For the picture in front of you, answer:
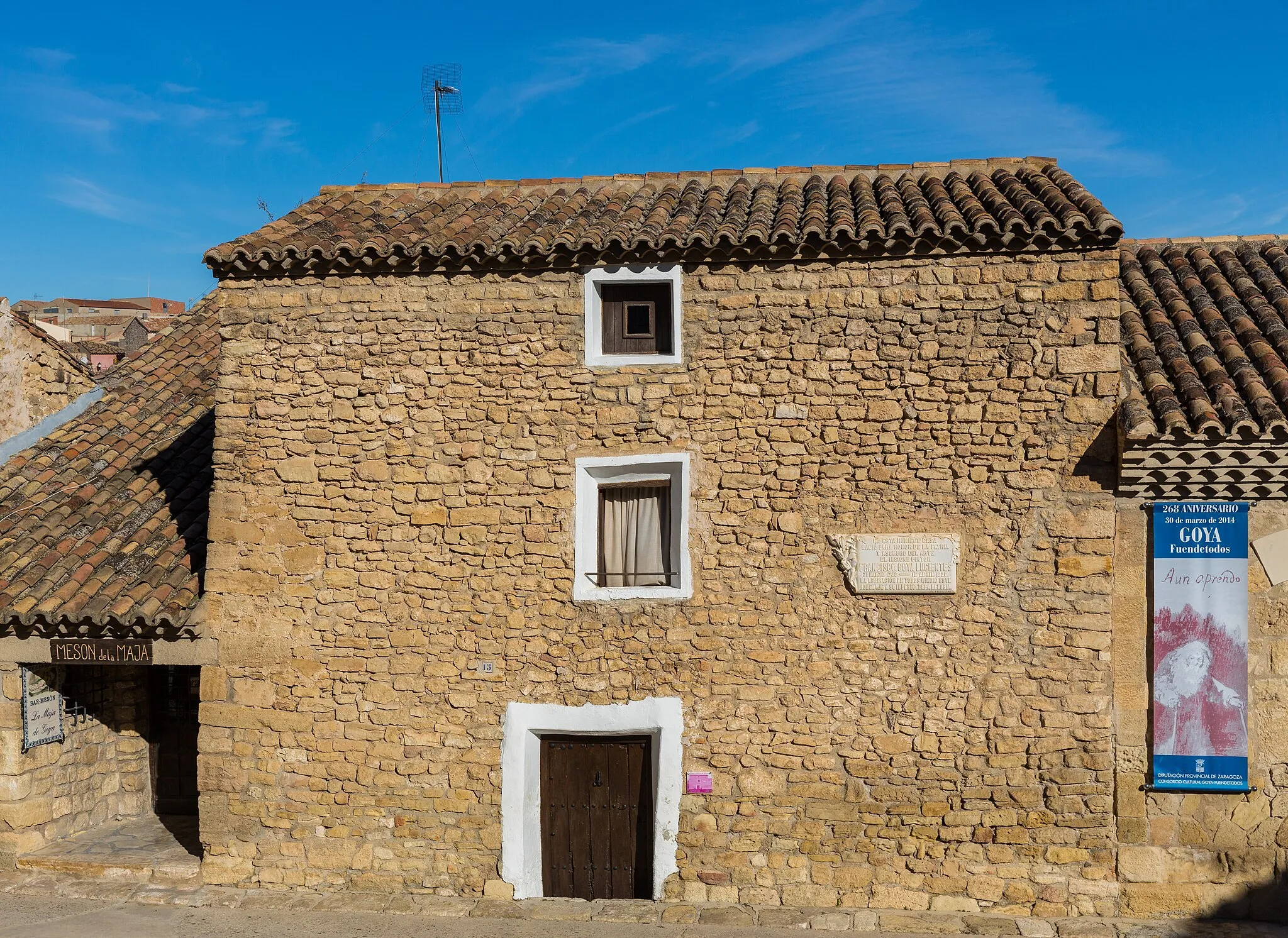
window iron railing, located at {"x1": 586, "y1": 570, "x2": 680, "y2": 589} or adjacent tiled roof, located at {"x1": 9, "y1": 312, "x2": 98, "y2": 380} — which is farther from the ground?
adjacent tiled roof, located at {"x1": 9, "y1": 312, "x2": 98, "y2": 380}

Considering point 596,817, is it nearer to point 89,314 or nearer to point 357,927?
point 357,927

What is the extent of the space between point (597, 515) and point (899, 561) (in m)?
2.64

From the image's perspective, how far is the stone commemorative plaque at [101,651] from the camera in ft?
30.0

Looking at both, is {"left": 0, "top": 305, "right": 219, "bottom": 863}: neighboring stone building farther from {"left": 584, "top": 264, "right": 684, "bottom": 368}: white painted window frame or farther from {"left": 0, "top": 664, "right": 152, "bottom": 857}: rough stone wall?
{"left": 584, "top": 264, "right": 684, "bottom": 368}: white painted window frame

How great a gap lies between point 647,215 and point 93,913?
25.8 feet

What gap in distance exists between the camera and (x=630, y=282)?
8945mm

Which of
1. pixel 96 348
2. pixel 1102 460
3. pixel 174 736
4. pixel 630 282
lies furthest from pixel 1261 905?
pixel 96 348

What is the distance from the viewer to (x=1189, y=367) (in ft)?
28.4

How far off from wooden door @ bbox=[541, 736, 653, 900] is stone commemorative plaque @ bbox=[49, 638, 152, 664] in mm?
3703

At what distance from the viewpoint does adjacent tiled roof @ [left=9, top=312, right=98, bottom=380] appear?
12.7m

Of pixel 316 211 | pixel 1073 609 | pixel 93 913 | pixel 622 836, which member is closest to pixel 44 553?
pixel 93 913

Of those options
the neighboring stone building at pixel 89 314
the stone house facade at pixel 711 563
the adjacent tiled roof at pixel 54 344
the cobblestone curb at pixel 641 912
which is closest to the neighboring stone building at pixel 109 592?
the stone house facade at pixel 711 563

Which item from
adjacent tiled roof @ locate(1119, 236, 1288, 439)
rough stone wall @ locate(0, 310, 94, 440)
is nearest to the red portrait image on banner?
adjacent tiled roof @ locate(1119, 236, 1288, 439)

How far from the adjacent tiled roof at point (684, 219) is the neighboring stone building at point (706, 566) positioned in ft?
0.18
